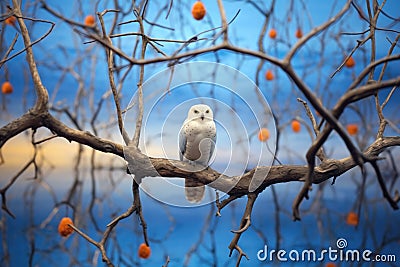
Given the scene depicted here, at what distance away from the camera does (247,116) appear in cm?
135

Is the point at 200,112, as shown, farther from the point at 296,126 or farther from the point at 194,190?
the point at 296,126

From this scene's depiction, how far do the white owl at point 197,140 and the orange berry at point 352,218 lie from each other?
771 millimetres

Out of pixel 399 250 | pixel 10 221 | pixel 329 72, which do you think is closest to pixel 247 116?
pixel 329 72

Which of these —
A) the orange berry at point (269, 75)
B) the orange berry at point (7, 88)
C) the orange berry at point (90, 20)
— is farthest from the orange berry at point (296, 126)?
the orange berry at point (7, 88)

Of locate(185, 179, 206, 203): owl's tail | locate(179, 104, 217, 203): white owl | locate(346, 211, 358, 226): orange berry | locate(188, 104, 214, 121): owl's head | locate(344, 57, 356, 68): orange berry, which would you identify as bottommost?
locate(185, 179, 206, 203): owl's tail

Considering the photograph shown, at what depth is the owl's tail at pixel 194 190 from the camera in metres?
1.48

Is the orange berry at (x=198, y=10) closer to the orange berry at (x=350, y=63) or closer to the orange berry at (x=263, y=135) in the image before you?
the orange berry at (x=263, y=135)

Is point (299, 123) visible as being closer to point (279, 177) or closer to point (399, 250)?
point (279, 177)

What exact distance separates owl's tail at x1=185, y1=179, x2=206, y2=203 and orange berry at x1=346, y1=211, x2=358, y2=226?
2.55ft

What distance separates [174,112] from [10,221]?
1052 millimetres

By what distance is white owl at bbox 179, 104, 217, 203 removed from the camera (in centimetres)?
147

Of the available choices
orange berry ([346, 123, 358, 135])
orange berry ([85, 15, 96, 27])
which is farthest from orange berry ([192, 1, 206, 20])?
orange berry ([346, 123, 358, 135])

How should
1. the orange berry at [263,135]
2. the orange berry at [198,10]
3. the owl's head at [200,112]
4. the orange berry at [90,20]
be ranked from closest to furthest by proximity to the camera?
the orange berry at [263,135] → the owl's head at [200,112] → the orange berry at [198,10] → the orange berry at [90,20]

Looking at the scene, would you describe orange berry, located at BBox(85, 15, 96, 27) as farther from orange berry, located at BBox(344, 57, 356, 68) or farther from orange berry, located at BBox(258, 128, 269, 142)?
orange berry, located at BBox(344, 57, 356, 68)
